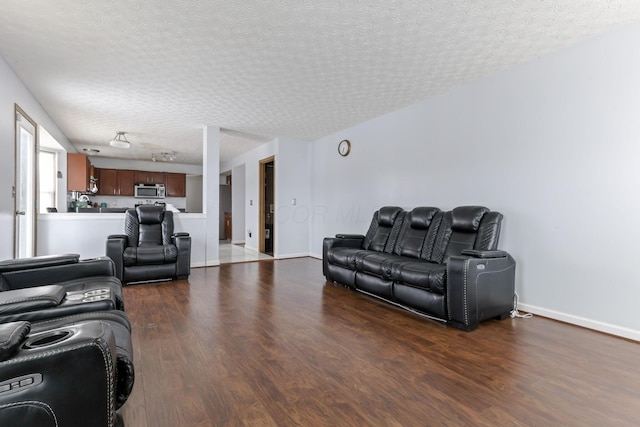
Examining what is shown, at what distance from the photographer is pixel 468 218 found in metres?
3.28

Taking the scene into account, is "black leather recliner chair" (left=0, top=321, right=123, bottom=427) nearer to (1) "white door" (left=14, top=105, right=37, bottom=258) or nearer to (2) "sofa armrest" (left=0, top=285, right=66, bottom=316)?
(2) "sofa armrest" (left=0, top=285, right=66, bottom=316)

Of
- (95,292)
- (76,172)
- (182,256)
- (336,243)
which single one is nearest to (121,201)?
(76,172)

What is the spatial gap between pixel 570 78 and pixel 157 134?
6.41 m

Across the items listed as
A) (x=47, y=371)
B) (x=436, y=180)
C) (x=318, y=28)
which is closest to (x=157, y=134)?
(x=318, y=28)

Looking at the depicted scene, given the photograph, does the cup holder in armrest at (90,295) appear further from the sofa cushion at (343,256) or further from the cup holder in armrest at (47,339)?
the sofa cushion at (343,256)

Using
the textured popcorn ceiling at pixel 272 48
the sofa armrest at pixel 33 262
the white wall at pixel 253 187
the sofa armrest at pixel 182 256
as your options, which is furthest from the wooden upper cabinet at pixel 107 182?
the sofa armrest at pixel 33 262

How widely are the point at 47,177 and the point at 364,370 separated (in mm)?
7219

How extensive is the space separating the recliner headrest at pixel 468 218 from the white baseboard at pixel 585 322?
91cm

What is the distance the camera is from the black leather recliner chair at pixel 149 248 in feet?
13.4

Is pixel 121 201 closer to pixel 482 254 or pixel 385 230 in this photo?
pixel 385 230

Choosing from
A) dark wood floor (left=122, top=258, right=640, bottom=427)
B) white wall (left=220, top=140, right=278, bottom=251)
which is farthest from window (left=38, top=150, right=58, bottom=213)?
dark wood floor (left=122, top=258, right=640, bottom=427)

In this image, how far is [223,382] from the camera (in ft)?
5.93

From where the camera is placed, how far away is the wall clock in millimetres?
5680

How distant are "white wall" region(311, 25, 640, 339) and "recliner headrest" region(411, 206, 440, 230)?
0.33 metres
